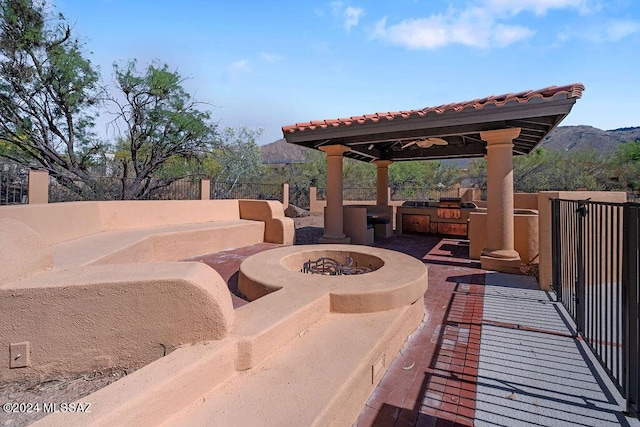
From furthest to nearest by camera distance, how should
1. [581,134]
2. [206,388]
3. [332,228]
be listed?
[581,134] < [332,228] < [206,388]

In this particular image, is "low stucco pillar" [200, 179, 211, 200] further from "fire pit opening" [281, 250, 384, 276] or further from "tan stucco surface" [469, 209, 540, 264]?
"tan stucco surface" [469, 209, 540, 264]

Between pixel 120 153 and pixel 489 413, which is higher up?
pixel 120 153

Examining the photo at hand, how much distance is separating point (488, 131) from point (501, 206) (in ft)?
5.09

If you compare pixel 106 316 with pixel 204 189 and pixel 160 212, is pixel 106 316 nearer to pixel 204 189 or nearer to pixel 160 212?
pixel 160 212

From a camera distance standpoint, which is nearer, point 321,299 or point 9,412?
point 9,412

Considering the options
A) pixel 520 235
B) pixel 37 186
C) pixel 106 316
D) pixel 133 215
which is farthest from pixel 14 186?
pixel 520 235

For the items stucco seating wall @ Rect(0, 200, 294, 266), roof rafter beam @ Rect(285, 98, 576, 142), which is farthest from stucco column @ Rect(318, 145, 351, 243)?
stucco seating wall @ Rect(0, 200, 294, 266)

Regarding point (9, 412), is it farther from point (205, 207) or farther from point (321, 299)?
point (205, 207)

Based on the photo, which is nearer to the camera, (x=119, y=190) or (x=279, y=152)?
(x=119, y=190)

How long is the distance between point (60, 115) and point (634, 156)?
36.7 m

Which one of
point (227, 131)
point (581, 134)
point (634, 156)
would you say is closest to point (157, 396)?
point (227, 131)

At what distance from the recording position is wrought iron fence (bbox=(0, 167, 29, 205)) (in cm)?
720

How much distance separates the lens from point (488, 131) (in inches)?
252

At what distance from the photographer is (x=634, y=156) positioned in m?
24.3
